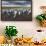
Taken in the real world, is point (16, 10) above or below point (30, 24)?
above

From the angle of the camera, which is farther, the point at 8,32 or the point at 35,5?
the point at 35,5

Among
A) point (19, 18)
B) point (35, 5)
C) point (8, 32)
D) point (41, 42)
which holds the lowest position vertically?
point (41, 42)

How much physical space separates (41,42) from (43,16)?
1.30 ft

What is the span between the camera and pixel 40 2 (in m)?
2.64

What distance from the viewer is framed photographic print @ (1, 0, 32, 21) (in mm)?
2607

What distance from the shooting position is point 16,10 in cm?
262

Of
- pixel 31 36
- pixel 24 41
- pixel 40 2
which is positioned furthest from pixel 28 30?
pixel 40 2

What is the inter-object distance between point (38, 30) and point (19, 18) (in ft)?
1.16

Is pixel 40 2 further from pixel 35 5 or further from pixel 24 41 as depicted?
pixel 24 41

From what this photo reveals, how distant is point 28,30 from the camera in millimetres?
2646

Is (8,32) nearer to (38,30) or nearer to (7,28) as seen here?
(7,28)

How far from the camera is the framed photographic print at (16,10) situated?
8.55 feet

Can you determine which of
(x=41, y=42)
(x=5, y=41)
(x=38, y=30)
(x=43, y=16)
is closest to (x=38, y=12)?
(x=43, y=16)

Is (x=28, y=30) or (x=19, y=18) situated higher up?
(x=19, y=18)
